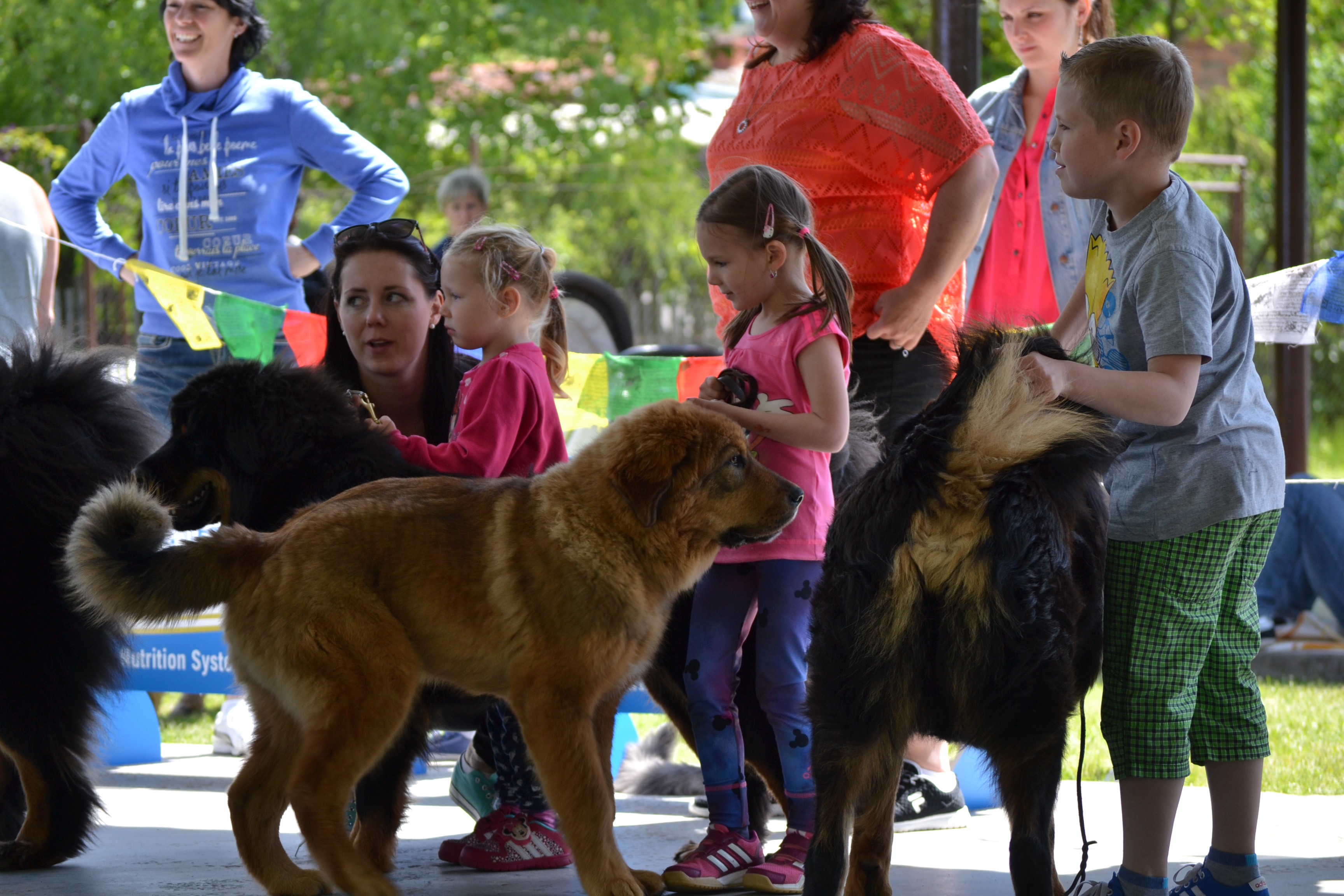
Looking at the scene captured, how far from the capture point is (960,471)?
8.43ft

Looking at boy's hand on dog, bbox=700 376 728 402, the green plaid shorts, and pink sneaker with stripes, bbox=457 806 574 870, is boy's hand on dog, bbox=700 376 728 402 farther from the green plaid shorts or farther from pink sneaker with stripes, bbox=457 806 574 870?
pink sneaker with stripes, bbox=457 806 574 870

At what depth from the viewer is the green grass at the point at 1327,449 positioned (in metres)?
14.3

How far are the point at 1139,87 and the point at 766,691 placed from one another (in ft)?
5.49

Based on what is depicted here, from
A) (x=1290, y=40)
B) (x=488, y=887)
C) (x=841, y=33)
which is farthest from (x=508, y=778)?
(x=1290, y=40)

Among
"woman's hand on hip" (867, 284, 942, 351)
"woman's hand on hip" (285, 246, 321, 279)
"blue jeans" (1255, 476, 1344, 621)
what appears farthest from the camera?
"blue jeans" (1255, 476, 1344, 621)

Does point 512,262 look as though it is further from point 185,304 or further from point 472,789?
point 185,304

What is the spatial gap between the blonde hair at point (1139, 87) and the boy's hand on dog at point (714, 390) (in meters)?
1.08

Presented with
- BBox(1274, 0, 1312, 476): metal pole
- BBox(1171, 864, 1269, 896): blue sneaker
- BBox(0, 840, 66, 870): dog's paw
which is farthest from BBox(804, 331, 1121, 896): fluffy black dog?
BBox(1274, 0, 1312, 476): metal pole

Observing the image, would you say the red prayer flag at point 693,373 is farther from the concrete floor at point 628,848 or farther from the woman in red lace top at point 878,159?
the concrete floor at point 628,848

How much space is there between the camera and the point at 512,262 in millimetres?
3639

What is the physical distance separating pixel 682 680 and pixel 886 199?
150 centimetres

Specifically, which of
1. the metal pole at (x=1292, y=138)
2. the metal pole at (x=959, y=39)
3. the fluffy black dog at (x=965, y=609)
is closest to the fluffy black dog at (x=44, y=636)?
the fluffy black dog at (x=965, y=609)

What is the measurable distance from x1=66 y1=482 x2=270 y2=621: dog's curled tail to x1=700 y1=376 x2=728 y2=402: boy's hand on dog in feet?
3.69

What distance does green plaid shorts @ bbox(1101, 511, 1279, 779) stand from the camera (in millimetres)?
2793
